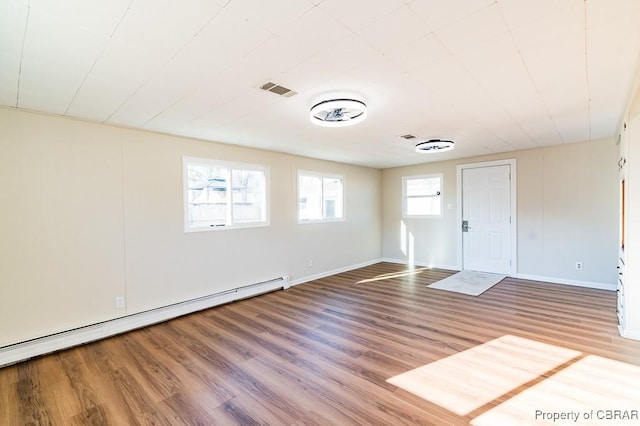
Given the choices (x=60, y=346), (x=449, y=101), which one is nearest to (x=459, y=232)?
(x=449, y=101)

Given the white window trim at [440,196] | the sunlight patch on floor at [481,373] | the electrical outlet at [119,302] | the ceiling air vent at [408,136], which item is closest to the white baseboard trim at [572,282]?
the white window trim at [440,196]

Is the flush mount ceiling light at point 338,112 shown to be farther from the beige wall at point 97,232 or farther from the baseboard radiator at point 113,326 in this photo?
the baseboard radiator at point 113,326

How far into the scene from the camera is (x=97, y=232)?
3.29 meters

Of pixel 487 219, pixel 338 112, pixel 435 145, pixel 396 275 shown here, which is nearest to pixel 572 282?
pixel 487 219

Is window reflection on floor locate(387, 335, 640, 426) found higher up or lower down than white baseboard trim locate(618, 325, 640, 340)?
lower down

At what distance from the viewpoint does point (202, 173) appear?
4.25m

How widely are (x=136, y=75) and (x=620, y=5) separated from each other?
10.1 ft

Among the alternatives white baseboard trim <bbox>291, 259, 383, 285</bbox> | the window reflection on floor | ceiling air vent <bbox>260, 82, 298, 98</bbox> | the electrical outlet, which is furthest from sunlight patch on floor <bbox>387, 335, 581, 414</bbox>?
white baseboard trim <bbox>291, 259, 383, 285</bbox>

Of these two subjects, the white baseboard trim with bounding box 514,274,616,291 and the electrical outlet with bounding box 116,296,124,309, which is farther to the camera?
the white baseboard trim with bounding box 514,274,616,291

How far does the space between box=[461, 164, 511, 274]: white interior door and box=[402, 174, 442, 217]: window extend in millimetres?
576

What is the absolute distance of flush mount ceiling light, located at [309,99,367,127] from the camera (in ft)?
8.58

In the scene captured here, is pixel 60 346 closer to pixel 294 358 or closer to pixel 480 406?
pixel 294 358

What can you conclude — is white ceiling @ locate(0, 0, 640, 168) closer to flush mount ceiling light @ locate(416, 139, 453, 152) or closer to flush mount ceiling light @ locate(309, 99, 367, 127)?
flush mount ceiling light @ locate(309, 99, 367, 127)

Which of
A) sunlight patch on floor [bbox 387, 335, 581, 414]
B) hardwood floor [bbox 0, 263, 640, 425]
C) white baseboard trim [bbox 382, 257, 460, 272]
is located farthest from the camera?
white baseboard trim [bbox 382, 257, 460, 272]
